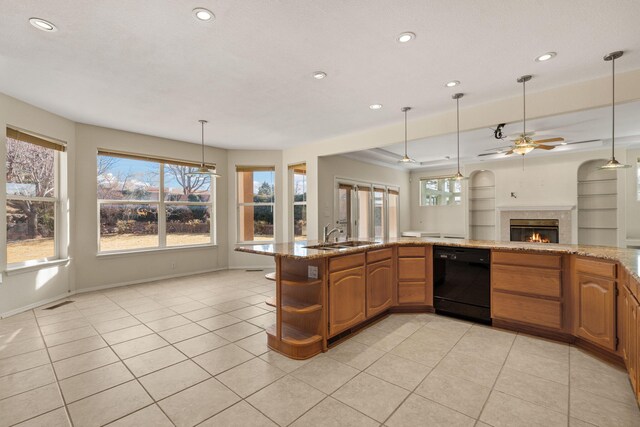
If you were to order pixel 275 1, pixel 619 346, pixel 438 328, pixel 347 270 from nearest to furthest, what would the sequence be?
pixel 275 1 < pixel 619 346 < pixel 347 270 < pixel 438 328

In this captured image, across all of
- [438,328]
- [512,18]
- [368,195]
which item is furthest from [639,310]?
[368,195]

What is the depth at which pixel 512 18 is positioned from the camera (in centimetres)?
220

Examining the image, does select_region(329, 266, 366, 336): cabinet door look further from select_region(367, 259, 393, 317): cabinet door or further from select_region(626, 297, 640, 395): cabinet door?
select_region(626, 297, 640, 395): cabinet door

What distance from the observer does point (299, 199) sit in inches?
260

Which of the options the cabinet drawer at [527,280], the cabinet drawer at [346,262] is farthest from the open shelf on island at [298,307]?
the cabinet drawer at [527,280]

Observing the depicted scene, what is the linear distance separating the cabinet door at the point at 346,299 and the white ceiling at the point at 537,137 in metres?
2.90

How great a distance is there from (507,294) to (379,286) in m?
1.36

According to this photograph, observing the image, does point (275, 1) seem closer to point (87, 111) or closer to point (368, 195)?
point (87, 111)

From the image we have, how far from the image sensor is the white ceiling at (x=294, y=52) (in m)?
2.11

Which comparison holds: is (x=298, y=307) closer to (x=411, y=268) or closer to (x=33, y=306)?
(x=411, y=268)

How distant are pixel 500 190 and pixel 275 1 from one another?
7472 millimetres

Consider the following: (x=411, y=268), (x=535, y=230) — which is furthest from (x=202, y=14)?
(x=535, y=230)

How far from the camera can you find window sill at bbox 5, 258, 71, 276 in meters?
3.67

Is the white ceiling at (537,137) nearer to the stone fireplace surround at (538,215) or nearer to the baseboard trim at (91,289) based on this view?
the stone fireplace surround at (538,215)
